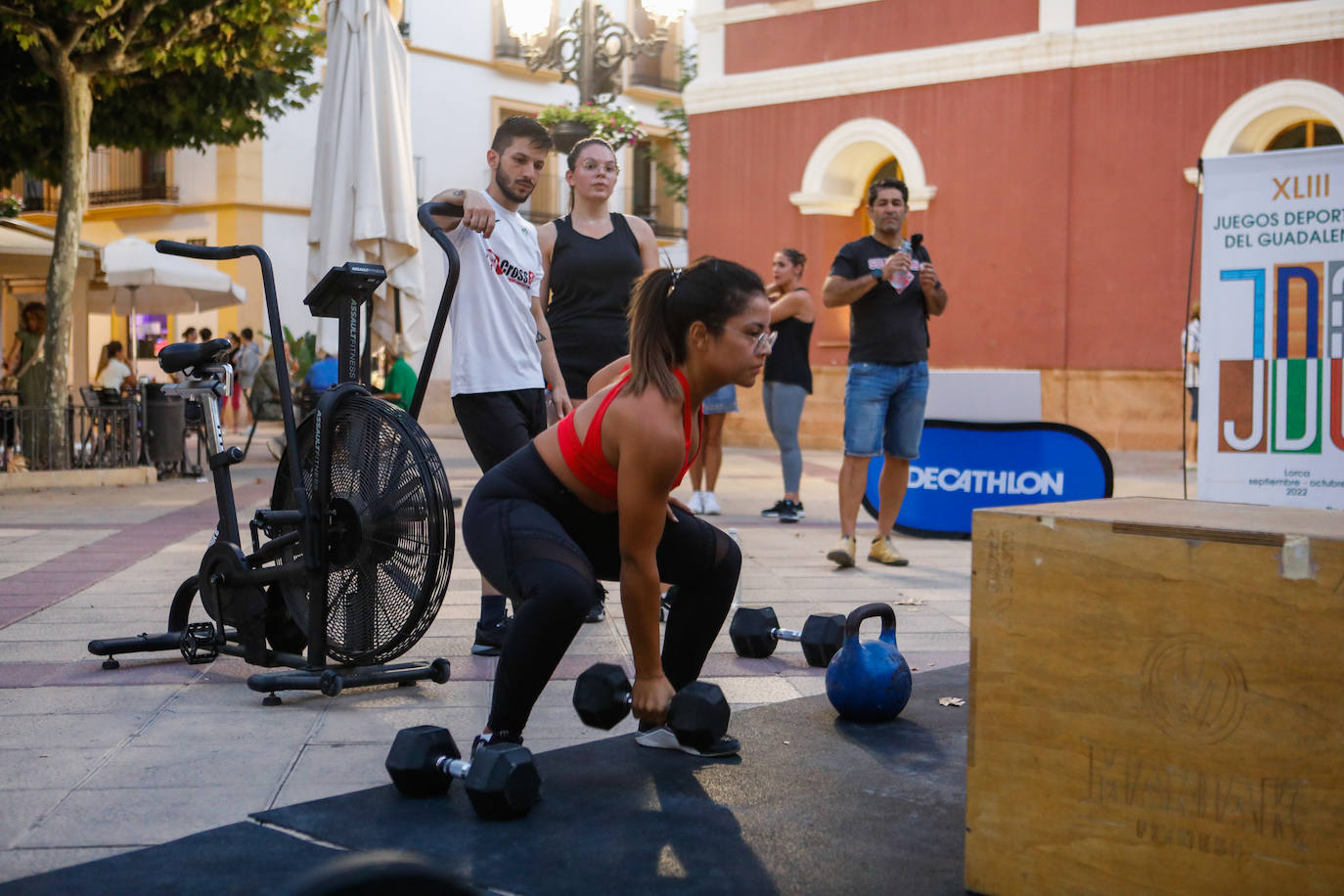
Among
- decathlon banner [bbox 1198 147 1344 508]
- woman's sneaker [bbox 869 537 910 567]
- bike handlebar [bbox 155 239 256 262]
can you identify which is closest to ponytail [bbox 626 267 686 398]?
bike handlebar [bbox 155 239 256 262]

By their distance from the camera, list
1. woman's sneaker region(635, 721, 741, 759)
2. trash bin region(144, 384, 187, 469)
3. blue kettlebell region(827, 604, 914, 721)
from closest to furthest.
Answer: woman's sneaker region(635, 721, 741, 759)
blue kettlebell region(827, 604, 914, 721)
trash bin region(144, 384, 187, 469)

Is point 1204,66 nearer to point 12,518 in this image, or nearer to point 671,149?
point 12,518

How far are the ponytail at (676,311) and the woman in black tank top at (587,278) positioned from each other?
2.25 metres

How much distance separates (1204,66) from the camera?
15.3 meters

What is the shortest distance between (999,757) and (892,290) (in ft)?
15.7

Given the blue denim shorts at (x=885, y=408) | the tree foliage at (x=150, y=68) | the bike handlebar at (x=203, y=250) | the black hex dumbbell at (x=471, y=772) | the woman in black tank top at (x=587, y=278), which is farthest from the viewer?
the tree foliage at (x=150, y=68)

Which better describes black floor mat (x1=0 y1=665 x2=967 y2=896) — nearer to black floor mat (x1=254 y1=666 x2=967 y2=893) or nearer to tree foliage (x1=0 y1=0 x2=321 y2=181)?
black floor mat (x1=254 y1=666 x2=967 y2=893)

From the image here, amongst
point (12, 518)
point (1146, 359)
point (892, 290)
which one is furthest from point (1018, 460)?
point (1146, 359)

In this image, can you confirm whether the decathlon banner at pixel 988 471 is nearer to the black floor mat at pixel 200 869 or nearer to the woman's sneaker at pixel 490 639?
the woman's sneaker at pixel 490 639

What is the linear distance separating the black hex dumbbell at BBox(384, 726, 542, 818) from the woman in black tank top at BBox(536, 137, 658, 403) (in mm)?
2617

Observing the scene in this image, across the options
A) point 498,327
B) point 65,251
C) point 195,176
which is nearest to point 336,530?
point 498,327

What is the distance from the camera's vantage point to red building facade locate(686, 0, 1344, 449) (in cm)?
1527

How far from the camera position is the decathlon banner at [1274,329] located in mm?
6074

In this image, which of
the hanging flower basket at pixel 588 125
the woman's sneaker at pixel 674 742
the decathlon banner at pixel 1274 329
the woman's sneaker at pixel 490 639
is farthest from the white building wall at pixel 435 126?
the woman's sneaker at pixel 674 742
